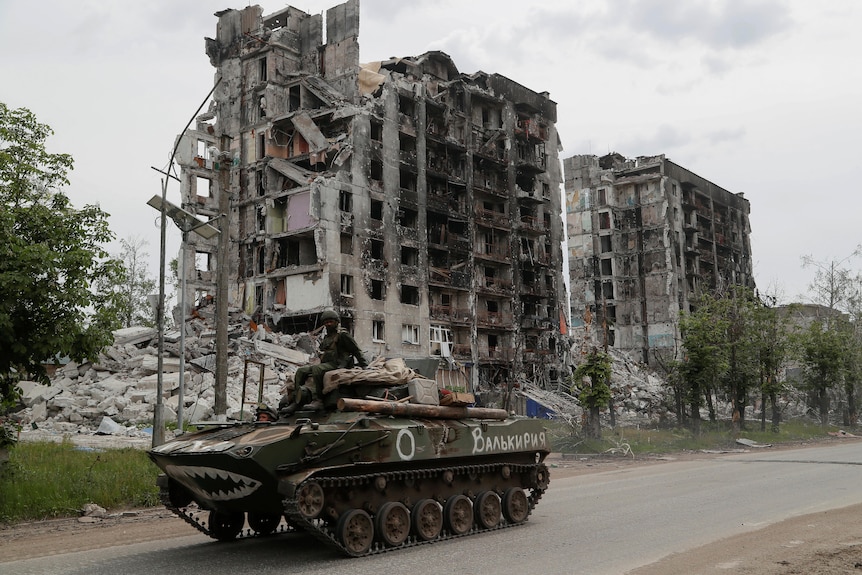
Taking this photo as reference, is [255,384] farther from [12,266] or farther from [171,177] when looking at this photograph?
[12,266]

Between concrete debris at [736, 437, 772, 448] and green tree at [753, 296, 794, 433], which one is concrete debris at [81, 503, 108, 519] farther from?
green tree at [753, 296, 794, 433]

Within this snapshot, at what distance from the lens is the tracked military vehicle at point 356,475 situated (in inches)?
376

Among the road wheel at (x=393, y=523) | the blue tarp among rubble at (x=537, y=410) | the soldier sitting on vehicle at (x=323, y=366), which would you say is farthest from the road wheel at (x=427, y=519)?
the blue tarp among rubble at (x=537, y=410)

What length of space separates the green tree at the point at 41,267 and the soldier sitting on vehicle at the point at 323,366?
Result: 3913 mm

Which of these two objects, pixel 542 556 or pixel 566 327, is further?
pixel 566 327

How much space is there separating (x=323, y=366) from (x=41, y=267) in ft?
15.6

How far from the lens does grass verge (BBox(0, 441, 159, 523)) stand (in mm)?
13758

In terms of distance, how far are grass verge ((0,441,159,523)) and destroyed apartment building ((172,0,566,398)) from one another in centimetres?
2878

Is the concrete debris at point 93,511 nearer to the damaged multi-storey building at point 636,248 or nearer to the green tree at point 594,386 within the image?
the green tree at point 594,386

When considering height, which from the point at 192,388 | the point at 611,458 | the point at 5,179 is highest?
the point at 5,179

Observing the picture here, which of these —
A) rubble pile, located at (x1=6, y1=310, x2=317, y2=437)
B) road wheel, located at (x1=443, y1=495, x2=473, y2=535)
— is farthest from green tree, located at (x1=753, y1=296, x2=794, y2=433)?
road wheel, located at (x1=443, y1=495, x2=473, y2=535)

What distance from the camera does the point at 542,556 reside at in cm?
966

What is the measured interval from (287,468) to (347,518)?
0.96 metres

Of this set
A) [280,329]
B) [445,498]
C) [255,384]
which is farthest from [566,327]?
[445,498]
